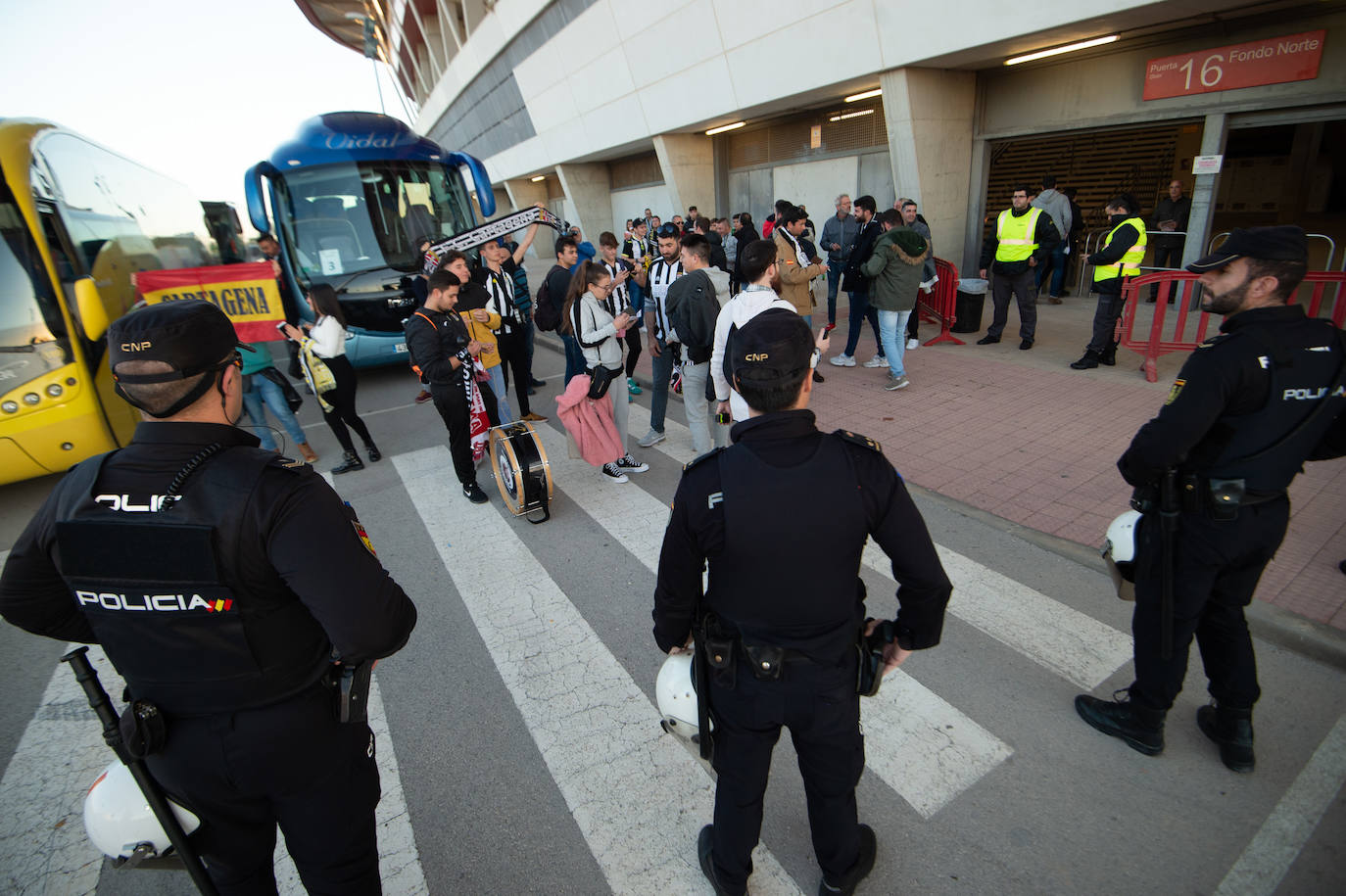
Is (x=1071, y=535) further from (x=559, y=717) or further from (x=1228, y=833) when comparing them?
(x=559, y=717)

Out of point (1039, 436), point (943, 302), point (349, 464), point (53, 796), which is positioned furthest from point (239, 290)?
point (943, 302)

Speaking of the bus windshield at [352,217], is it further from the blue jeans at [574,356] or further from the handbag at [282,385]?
the blue jeans at [574,356]

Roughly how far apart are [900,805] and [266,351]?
22.8 ft

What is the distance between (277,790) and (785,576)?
150cm

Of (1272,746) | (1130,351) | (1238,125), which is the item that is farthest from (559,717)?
(1238,125)

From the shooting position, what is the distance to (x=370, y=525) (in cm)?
559

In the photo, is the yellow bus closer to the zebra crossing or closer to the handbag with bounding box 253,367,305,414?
the handbag with bounding box 253,367,305,414

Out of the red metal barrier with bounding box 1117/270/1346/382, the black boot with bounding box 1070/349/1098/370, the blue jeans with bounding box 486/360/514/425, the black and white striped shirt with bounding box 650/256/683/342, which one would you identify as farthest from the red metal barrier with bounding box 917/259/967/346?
the blue jeans with bounding box 486/360/514/425

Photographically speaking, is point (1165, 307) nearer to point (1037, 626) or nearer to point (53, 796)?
point (1037, 626)

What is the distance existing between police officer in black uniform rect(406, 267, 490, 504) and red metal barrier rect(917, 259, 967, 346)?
283 inches

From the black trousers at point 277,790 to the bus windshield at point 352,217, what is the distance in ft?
30.0

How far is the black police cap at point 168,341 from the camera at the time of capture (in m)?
1.64

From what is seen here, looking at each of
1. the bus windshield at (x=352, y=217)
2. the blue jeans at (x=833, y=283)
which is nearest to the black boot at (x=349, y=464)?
the bus windshield at (x=352, y=217)

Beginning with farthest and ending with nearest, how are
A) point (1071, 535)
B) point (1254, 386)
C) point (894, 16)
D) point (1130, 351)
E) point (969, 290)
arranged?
point (894, 16) < point (969, 290) < point (1130, 351) < point (1071, 535) < point (1254, 386)
